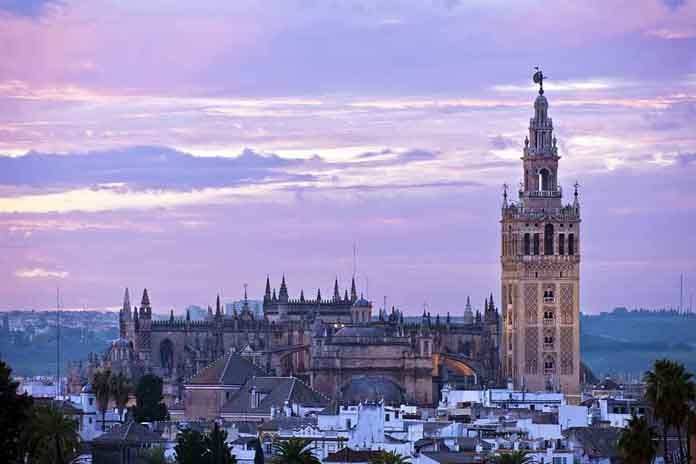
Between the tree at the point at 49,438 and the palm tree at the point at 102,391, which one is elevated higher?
the palm tree at the point at 102,391

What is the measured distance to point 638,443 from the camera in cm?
12200

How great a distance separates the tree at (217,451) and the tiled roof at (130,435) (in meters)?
12.0

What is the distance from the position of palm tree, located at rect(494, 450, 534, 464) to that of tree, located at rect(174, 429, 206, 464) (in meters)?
13.4

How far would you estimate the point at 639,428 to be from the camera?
404ft

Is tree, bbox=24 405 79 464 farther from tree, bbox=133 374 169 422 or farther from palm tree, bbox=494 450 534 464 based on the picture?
tree, bbox=133 374 169 422

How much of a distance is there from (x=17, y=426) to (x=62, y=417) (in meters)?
28.2

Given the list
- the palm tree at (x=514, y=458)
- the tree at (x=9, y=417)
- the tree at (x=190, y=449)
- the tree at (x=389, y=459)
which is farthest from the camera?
the tree at (x=190, y=449)

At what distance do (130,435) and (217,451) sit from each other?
Result: 21172mm

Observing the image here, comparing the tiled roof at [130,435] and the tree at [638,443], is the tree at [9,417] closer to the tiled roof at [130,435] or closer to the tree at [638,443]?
the tree at [638,443]

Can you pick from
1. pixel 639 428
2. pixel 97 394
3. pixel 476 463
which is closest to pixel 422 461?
pixel 476 463

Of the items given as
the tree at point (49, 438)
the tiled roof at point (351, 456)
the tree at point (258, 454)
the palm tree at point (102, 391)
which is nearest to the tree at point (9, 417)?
the tree at point (49, 438)

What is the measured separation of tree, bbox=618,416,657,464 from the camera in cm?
12175

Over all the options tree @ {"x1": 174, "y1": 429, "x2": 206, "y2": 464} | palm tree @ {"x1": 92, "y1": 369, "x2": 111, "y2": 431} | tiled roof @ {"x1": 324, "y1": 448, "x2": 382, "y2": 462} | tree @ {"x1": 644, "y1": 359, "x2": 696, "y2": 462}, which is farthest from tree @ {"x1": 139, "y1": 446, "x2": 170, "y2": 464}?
tree @ {"x1": 644, "y1": 359, "x2": 696, "y2": 462}

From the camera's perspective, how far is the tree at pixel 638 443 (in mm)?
121750
